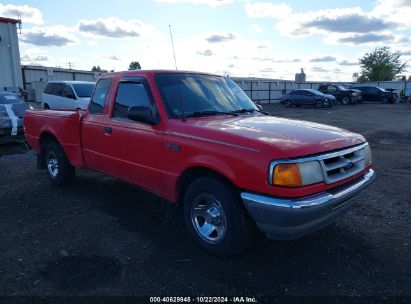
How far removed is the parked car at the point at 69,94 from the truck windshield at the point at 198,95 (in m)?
9.78

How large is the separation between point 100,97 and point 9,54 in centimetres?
2377

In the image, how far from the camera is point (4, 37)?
24359mm

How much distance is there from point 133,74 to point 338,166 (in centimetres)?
278

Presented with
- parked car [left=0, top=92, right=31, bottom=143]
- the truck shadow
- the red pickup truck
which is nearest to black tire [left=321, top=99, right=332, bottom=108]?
parked car [left=0, top=92, right=31, bottom=143]

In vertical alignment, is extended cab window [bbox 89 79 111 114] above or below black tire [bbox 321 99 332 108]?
above

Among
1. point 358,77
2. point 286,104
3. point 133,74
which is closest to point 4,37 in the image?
point 286,104

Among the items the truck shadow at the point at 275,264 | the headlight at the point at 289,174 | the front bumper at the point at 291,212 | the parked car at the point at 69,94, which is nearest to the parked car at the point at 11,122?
the parked car at the point at 69,94

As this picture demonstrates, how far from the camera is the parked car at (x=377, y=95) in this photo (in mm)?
34375

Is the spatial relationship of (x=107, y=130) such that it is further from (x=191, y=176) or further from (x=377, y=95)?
(x=377, y=95)

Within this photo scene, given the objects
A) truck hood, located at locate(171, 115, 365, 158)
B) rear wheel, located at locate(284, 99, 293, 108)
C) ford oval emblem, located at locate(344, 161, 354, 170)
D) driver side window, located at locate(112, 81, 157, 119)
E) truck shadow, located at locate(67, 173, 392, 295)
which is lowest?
truck shadow, located at locate(67, 173, 392, 295)

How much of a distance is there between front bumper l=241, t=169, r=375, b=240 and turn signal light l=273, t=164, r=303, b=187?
14cm

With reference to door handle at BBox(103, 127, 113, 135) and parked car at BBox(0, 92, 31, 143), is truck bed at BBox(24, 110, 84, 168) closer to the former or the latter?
door handle at BBox(103, 127, 113, 135)

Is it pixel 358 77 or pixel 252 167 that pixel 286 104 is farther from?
pixel 358 77

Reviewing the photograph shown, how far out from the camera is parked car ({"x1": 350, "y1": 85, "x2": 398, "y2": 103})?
34.4 m
